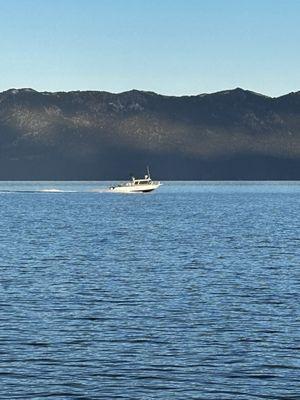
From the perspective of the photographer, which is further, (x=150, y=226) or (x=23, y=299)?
(x=150, y=226)

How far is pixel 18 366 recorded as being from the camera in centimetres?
4244

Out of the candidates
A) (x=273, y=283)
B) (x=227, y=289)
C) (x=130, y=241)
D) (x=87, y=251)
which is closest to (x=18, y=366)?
(x=227, y=289)

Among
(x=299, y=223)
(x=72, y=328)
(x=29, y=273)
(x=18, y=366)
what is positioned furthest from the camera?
(x=299, y=223)

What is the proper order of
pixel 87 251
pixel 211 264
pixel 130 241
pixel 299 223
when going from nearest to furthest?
pixel 211 264 → pixel 87 251 → pixel 130 241 → pixel 299 223

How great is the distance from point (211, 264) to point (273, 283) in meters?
18.0

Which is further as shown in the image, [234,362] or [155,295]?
[155,295]

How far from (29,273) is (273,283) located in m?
22.8

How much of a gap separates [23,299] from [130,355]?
66.3 feet

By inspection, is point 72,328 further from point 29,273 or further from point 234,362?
point 29,273

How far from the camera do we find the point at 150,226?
171 metres

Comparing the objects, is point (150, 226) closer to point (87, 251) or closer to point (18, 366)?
point (87, 251)

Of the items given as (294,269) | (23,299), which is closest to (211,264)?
(294,269)

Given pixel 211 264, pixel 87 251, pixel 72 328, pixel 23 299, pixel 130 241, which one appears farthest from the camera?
pixel 130 241

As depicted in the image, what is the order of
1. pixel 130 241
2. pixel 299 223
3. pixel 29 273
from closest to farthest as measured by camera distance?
pixel 29 273, pixel 130 241, pixel 299 223
